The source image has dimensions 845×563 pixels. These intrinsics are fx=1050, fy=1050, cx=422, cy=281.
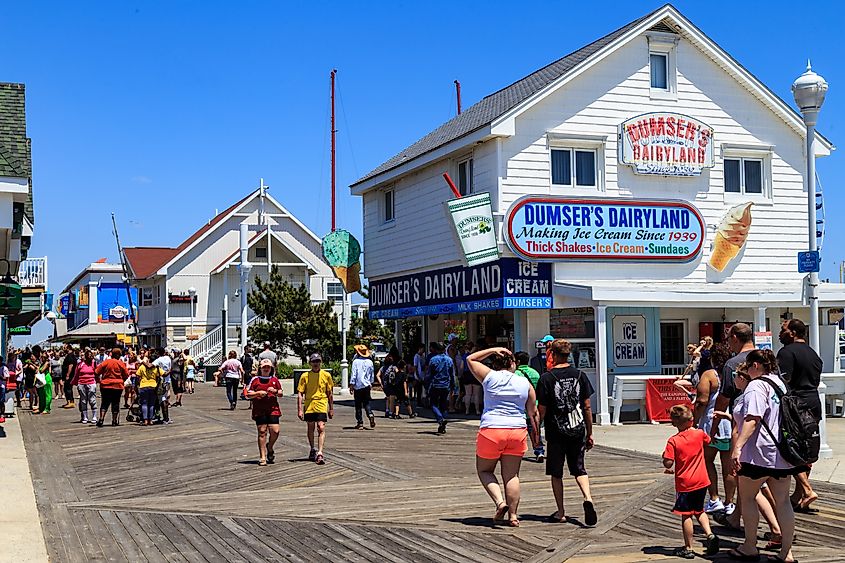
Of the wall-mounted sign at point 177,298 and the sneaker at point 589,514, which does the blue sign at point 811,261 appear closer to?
the sneaker at point 589,514

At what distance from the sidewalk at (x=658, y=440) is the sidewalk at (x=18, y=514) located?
9.46 meters

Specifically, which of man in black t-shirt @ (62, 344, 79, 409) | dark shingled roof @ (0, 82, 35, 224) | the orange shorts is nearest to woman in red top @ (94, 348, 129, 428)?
dark shingled roof @ (0, 82, 35, 224)

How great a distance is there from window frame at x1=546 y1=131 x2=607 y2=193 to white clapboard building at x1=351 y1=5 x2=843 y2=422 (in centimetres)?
3

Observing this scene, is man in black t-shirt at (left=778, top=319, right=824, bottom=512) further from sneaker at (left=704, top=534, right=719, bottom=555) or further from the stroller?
the stroller

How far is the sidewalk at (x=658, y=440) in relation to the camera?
14320mm

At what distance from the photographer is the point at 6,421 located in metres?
25.5

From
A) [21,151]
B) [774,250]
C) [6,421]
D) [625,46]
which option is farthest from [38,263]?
[774,250]

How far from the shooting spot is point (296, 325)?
151 ft

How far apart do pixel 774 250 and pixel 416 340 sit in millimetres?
11868

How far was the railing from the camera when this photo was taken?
33344mm

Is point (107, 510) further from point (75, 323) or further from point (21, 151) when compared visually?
point (75, 323)

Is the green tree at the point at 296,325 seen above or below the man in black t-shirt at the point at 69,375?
above

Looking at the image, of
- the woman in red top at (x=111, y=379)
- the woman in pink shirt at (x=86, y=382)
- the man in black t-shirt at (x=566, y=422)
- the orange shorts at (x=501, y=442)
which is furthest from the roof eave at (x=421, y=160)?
the orange shorts at (x=501, y=442)

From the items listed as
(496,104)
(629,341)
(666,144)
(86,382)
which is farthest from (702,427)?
(496,104)
